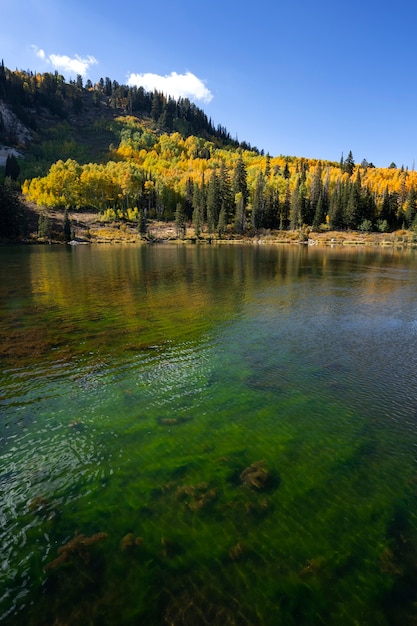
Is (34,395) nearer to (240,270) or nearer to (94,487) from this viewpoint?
(94,487)

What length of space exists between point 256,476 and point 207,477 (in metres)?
1.51

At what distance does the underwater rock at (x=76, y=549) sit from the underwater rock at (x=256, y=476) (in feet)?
13.7

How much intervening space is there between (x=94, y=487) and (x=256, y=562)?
501 cm

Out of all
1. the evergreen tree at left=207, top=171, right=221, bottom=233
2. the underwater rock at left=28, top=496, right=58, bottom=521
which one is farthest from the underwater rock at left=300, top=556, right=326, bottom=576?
the evergreen tree at left=207, top=171, right=221, bottom=233

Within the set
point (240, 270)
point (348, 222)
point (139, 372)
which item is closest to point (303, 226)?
point (348, 222)

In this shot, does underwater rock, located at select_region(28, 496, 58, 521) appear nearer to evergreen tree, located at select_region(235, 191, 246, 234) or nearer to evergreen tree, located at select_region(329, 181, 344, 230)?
evergreen tree, located at select_region(235, 191, 246, 234)

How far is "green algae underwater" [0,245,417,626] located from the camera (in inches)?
286

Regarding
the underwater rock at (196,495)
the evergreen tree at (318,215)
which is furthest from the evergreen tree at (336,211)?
the underwater rock at (196,495)

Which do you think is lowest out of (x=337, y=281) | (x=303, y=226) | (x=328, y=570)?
(x=328, y=570)

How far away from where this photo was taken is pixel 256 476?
10742 millimetres

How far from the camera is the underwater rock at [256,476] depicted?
10.4 metres

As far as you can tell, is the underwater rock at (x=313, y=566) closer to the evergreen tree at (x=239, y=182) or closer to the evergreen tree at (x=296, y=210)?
the evergreen tree at (x=296, y=210)

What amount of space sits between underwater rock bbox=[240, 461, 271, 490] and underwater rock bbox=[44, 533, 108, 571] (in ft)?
13.7

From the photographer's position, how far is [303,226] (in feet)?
542
